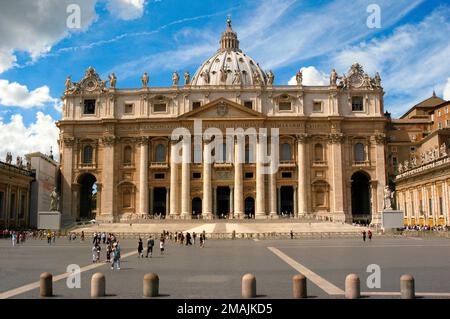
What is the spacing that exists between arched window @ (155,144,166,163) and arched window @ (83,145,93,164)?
10.2m

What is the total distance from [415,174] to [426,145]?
15.5 metres

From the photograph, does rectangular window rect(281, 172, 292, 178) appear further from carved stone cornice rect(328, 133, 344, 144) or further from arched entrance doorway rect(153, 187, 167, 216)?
arched entrance doorway rect(153, 187, 167, 216)

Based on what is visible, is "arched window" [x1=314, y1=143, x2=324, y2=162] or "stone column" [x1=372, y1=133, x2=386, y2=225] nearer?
"stone column" [x1=372, y1=133, x2=386, y2=225]

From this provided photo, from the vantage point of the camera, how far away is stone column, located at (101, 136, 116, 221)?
78875 millimetres

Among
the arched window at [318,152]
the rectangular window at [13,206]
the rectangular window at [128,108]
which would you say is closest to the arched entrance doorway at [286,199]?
the arched window at [318,152]

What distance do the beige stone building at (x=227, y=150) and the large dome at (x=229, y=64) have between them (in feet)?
102

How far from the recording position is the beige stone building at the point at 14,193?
63.0m

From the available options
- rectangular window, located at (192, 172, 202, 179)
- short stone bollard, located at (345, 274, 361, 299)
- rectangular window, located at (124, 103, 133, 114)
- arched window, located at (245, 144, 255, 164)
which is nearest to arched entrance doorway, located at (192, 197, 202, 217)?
rectangular window, located at (192, 172, 202, 179)

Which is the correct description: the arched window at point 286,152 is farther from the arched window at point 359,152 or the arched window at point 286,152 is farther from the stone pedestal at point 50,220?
the stone pedestal at point 50,220

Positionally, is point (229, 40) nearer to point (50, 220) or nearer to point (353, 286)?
point (50, 220)

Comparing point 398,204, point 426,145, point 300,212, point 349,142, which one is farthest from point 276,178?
point 426,145

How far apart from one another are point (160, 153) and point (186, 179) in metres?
6.40
